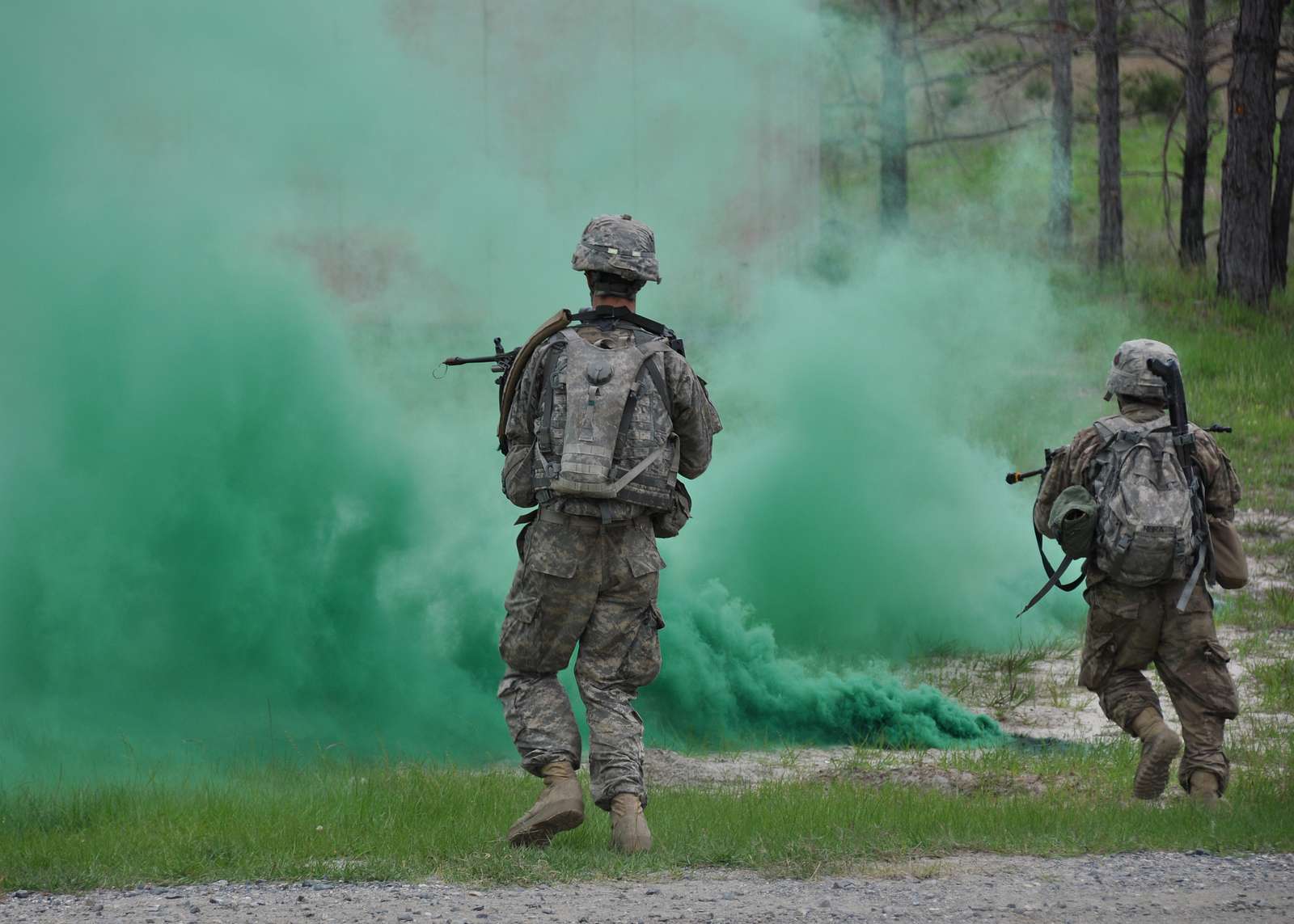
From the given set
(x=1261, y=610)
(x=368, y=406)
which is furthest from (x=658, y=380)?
(x=1261, y=610)

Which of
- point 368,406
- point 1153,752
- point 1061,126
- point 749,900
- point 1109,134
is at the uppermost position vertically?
point 1061,126

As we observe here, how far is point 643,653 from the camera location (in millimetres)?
5410

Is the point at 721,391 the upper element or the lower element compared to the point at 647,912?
upper

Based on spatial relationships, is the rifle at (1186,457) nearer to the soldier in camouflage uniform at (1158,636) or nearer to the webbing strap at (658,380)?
the soldier in camouflage uniform at (1158,636)

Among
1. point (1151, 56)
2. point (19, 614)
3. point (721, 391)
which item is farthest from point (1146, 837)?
point (1151, 56)

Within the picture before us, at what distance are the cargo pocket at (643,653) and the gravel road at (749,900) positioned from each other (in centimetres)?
75

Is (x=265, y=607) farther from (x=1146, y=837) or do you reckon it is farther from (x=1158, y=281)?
(x=1158, y=281)

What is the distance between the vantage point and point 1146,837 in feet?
18.0

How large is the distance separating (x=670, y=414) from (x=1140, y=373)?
189cm

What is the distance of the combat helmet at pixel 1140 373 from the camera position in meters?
6.09

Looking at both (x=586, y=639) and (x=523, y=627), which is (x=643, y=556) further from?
(x=523, y=627)

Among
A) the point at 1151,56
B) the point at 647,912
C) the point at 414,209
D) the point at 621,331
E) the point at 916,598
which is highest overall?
the point at 1151,56

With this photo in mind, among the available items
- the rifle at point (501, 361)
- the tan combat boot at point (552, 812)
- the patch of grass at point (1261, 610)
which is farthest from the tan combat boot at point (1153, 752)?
the patch of grass at point (1261, 610)

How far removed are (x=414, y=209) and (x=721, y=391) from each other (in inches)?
96.4
